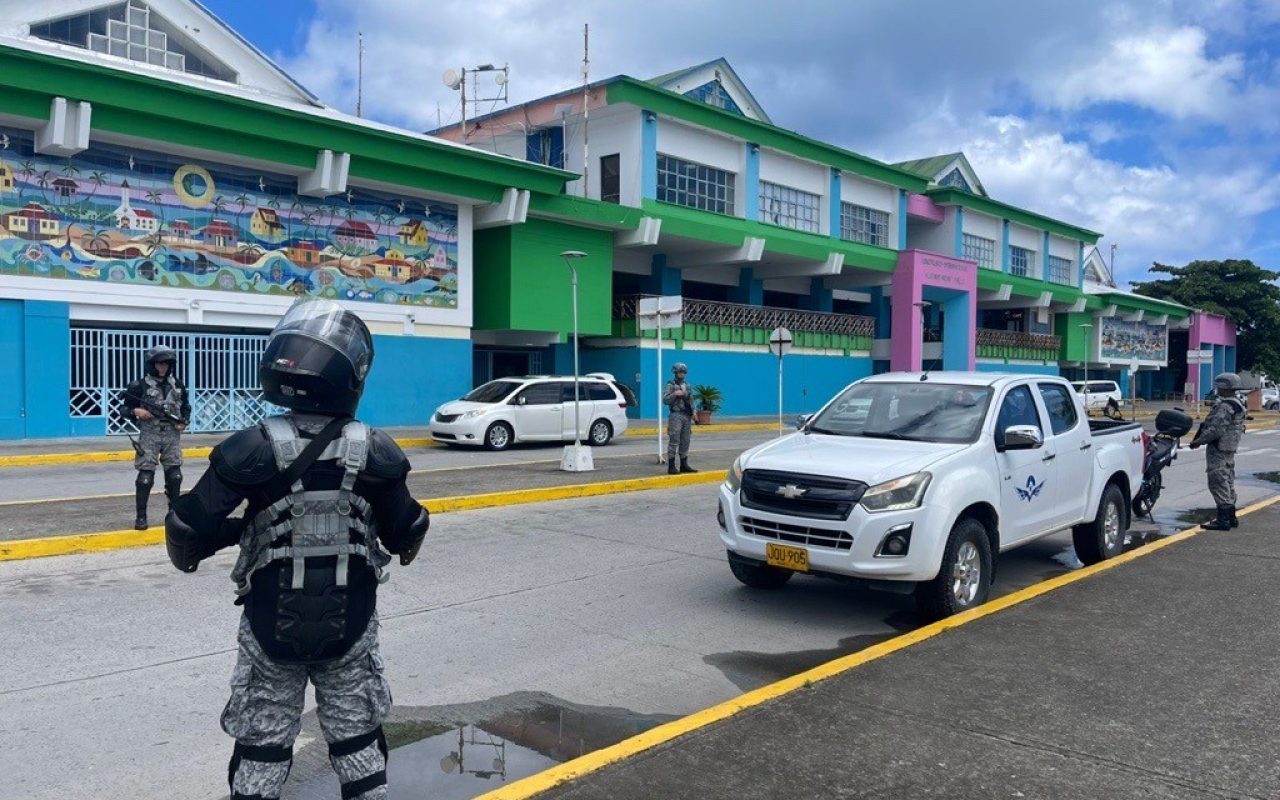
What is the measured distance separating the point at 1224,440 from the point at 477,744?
8.96 m

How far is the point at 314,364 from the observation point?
3.01 m

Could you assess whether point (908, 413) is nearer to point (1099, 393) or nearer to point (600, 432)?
point (600, 432)

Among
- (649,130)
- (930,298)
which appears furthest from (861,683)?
(930,298)

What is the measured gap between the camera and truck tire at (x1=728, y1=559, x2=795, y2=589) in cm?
738

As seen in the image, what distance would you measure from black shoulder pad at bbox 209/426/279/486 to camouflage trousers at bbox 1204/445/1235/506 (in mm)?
10151

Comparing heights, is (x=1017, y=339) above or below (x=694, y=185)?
below

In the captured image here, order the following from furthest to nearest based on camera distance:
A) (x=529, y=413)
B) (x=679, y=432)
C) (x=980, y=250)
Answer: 1. (x=980, y=250)
2. (x=529, y=413)
3. (x=679, y=432)

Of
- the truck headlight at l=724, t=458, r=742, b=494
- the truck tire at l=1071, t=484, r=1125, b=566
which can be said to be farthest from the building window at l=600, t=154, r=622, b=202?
the truck headlight at l=724, t=458, r=742, b=494

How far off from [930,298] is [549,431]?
27884mm

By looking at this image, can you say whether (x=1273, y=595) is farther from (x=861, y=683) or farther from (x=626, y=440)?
(x=626, y=440)

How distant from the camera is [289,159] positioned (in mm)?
21688

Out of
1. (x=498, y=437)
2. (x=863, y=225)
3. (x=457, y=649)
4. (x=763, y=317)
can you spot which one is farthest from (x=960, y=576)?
(x=863, y=225)

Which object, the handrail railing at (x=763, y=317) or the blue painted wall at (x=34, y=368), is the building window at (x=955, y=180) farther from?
the blue painted wall at (x=34, y=368)

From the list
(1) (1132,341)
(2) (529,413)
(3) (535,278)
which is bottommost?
(2) (529,413)
